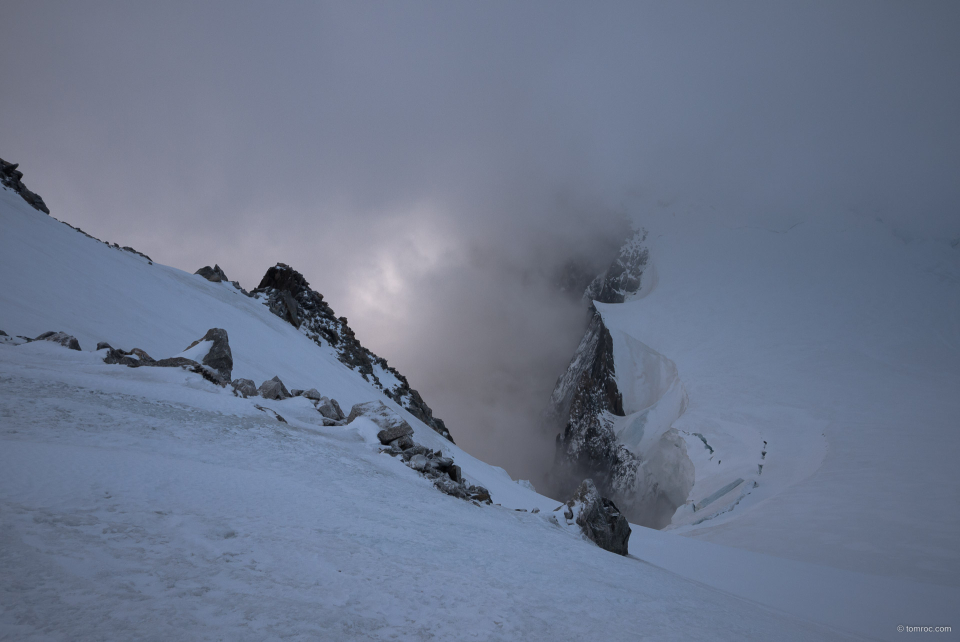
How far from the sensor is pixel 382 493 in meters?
4.33

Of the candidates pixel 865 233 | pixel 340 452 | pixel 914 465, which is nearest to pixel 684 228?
pixel 865 233

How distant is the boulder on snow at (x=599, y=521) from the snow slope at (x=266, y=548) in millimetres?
1361

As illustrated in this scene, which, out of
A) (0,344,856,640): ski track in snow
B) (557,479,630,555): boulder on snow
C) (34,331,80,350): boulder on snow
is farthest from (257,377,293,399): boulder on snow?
(557,479,630,555): boulder on snow

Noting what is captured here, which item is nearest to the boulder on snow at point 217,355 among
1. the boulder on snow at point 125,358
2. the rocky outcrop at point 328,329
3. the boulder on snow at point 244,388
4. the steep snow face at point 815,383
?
the boulder on snow at point 244,388

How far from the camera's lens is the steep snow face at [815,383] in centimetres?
895

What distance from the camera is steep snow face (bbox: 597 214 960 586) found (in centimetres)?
895

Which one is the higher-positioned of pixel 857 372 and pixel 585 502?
pixel 857 372

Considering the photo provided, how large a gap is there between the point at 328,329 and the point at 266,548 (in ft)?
70.6

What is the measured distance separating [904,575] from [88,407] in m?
12.0

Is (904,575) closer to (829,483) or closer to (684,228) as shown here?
(829,483)

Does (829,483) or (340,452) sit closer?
(340,452)

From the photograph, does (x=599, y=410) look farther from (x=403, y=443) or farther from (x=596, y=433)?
(x=403, y=443)

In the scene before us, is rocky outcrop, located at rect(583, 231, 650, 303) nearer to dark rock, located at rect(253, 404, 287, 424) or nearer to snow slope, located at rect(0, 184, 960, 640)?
snow slope, located at rect(0, 184, 960, 640)

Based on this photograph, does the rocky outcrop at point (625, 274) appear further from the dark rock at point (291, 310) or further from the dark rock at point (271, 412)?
the dark rock at point (271, 412)
